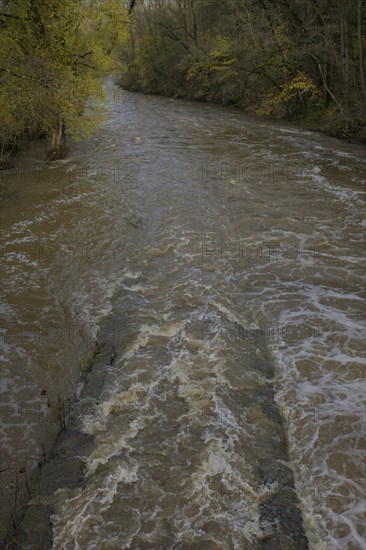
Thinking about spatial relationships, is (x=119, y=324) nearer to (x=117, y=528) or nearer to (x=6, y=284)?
(x=6, y=284)

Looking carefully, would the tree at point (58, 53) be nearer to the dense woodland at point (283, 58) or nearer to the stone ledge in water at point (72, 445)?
the dense woodland at point (283, 58)

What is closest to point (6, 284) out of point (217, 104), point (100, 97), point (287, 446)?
point (287, 446)

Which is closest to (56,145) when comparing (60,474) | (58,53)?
(58,53)

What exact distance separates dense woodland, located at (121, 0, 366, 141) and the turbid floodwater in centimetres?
693

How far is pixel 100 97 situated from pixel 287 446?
14.6 meters

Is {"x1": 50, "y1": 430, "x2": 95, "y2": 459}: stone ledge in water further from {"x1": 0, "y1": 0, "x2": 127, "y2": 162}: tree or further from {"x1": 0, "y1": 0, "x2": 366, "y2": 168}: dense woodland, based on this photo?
{"x1": 0, "y1": 0, "x2": 127, "y2": 162}: tree

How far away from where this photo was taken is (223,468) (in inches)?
186

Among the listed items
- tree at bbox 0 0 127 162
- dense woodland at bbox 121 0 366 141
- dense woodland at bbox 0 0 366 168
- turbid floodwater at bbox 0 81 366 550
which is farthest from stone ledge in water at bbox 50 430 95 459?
dense woodland at bbox 121 0 366 141

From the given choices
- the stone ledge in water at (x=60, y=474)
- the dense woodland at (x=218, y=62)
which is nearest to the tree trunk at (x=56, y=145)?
the dense woodland at (x=218, y=62)

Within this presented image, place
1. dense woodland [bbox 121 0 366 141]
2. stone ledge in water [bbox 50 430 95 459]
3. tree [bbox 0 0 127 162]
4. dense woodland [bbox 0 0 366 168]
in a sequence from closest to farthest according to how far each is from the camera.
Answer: stone ledge in water [bbox 50 430 95 459] < tree [bbox 0 0 127 162] < dense woodland [bbox 0 0 366 168] < dense woodland [bbox 121 0 366 141]

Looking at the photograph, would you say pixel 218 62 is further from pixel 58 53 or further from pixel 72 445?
pixel 72 445

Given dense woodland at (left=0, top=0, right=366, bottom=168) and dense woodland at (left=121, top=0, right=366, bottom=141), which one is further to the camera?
dense woodland at (left=121, top=0, right=366, bottom=141)

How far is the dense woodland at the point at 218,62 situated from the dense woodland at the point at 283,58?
0.19ft

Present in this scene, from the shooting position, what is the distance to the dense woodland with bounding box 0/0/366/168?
1366 cm
